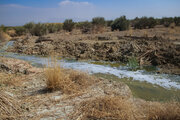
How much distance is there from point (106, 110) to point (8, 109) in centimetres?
198

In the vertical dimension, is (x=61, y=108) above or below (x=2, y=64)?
below

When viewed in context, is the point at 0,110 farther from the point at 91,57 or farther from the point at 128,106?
the point at 91,57

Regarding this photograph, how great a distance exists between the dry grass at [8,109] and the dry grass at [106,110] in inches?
45.7

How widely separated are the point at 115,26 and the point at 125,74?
559 inches

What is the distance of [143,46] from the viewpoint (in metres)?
9.95

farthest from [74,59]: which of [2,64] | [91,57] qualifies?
[2,64]

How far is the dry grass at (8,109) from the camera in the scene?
2.94 m

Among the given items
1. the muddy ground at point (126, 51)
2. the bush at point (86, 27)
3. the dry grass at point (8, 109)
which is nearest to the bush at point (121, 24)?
→ the bush at point (86, 27)

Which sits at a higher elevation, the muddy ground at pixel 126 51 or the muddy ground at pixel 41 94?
the muddy ground at pixel 126 51

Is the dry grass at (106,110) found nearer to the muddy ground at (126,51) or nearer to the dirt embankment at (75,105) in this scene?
the dirt embankment at (75,105)

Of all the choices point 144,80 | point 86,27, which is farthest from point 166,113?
point 86,27

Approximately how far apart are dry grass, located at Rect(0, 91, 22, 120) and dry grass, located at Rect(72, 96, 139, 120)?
1.16 m

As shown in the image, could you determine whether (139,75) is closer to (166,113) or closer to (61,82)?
(61,82)

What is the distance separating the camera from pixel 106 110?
3250 millimetres
